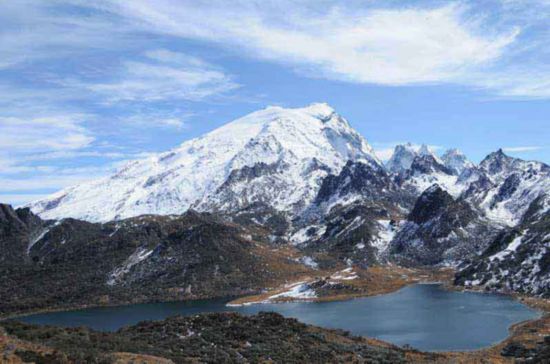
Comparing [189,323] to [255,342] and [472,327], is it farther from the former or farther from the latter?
[472,327]

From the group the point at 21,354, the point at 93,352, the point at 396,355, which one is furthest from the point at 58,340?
the point at 396,355

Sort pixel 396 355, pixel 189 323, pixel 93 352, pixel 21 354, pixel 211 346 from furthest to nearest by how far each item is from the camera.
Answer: pixel 189 323 < pixel 396 355 < pixel 211 346 < pixel 93 352 < pixel 21 354

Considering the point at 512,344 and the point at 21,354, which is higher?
the point at 21,354

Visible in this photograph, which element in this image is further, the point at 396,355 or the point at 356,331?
the point at 356,331

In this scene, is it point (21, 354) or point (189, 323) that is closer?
point (21, 354)

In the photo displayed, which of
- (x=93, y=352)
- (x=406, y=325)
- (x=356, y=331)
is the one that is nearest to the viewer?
(x=93, y=352)

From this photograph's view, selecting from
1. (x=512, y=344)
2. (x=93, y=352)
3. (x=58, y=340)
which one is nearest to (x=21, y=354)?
(x=93, y=352)

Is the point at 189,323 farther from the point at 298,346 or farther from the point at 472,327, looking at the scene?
the point at 472,327

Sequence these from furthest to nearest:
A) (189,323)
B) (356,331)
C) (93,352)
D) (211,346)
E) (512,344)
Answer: (356,331)
(512,344)
(189,323)
(211,346)
(93,352)

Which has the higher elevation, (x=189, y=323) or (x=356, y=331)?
(x=189, y=323)
